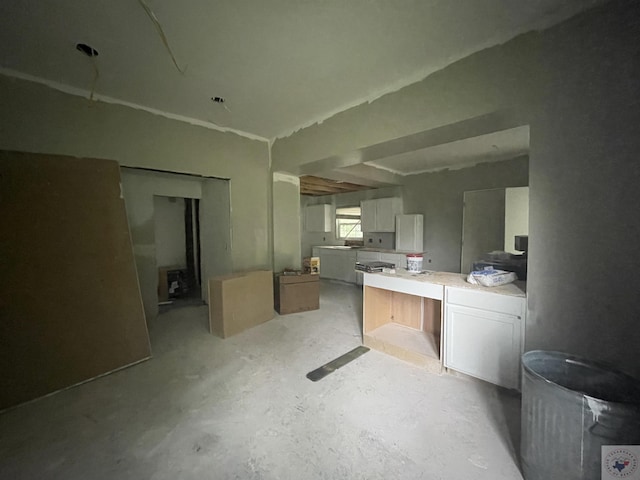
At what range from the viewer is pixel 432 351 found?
2.32 meters

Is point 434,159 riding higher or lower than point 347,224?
higher

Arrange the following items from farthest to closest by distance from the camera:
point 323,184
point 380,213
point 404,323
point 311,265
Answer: point 380,213
point 323,184
point 311,265
point 404,323

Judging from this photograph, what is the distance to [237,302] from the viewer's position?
3043mm

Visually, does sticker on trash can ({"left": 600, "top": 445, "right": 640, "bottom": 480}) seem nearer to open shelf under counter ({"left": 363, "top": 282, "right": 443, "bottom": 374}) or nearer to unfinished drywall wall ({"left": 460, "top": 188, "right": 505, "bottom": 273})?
open shelf under counter ({"left": 363, "top": 282, "right": 443, "bottom": 374})

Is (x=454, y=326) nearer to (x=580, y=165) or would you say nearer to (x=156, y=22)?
(x=580, y=165)

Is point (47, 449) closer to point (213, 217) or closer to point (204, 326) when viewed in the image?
point (204, 326)

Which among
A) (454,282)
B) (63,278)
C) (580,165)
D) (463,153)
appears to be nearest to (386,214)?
(463,153)

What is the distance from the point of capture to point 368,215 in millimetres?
5812

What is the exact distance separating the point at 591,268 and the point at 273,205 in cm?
338

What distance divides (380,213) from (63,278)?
5012 mm

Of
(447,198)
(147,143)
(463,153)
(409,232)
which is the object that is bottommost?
(409,232)

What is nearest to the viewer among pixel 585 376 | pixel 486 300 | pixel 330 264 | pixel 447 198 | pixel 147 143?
pixel 585 376

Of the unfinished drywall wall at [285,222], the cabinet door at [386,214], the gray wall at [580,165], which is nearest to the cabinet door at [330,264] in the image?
the cabinet door at [386,214]

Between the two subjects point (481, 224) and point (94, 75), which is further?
point (481, 224)
